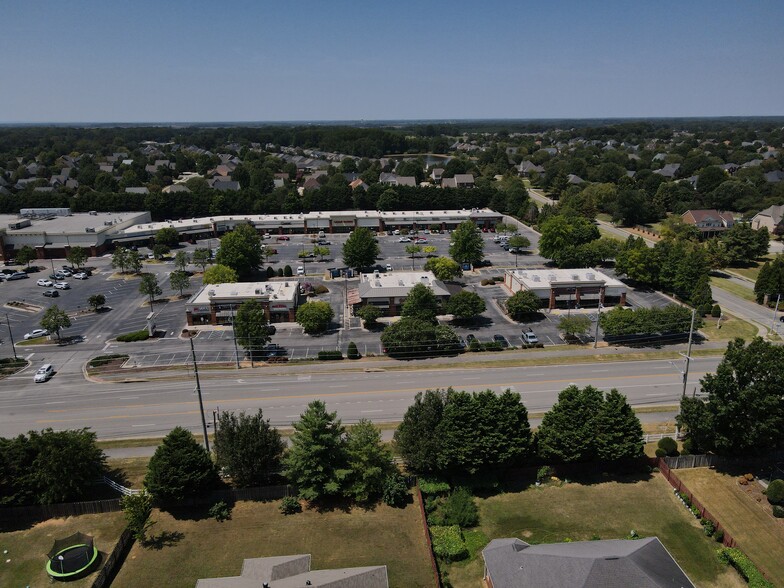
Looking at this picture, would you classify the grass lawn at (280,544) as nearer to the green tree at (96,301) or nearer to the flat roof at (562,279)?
the flat roof at (562,279)

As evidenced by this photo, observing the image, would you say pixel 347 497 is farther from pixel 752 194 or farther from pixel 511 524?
pixel 752 194

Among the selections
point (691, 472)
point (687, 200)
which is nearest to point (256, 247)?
point (691, 472)

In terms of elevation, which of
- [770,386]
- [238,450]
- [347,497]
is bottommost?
[347,497]

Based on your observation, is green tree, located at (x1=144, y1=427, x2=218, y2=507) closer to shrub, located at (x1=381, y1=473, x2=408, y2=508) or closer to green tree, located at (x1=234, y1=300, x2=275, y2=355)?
shrub, located at (x1=381, y1=473, x2=408, y2=508)

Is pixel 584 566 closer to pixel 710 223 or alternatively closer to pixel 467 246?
pixel 467 246

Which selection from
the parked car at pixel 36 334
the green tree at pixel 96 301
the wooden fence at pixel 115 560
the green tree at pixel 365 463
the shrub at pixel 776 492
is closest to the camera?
the wooden fence at pixel 115 560

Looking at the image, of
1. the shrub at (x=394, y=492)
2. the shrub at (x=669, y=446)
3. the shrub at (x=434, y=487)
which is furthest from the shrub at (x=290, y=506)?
the shrub at (x=669, y=446)

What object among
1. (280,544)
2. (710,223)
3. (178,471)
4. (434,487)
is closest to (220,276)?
(178,471)
